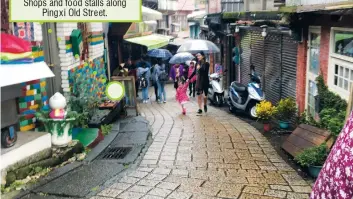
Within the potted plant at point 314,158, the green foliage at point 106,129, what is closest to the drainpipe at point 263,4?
the green foliage at point 106,129

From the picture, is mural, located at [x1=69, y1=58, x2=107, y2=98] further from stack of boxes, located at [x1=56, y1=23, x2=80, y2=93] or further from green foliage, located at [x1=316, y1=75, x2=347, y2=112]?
green foliage, located at [x1=316, y1=75, x2=347, y2=112]

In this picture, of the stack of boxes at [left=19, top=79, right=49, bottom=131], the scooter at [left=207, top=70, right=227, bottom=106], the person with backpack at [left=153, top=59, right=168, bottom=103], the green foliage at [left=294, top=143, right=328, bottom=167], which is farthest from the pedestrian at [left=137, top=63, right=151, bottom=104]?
the green foliage at [left=294, top=143, right=328, bottom=167]

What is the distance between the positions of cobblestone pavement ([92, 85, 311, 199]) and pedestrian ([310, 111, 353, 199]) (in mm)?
3805

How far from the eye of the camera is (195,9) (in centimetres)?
4559

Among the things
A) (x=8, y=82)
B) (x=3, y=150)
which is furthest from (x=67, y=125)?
(x=8, y=82)

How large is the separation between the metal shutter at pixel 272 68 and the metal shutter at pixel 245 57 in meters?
2.21


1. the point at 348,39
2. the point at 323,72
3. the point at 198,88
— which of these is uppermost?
the point at 348,39

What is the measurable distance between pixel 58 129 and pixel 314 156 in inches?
162

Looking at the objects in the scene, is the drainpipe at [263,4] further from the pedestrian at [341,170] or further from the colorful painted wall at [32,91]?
the pedestrian at [341,170]

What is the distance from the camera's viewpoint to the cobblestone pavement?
534cm

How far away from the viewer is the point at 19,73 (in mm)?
5062

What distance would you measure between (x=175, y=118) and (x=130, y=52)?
12.4 metres

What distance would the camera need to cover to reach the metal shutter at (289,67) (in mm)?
10812

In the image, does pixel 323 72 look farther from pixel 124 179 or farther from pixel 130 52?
pixel 130 52
